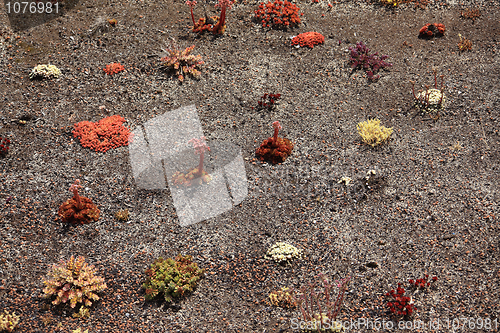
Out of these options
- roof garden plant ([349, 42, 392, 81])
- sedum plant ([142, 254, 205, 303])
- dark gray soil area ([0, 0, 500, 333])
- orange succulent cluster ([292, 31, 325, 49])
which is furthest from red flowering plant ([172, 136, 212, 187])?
roof garden plant ([349, 42, 392, 81])

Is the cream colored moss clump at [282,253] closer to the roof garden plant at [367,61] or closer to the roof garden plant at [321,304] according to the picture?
the roof garden plant at [321,304]

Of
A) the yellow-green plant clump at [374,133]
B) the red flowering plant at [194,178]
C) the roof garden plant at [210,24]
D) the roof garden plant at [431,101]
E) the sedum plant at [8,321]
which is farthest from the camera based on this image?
the roof garden plant at [210,24]

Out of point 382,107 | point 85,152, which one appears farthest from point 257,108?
point 85,152

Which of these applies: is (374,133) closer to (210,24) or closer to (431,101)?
(431,101)

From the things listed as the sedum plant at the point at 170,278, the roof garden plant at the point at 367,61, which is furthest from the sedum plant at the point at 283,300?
the roof garden plant at the point at 367,61

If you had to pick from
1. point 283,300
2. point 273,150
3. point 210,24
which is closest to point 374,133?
point 273,150
